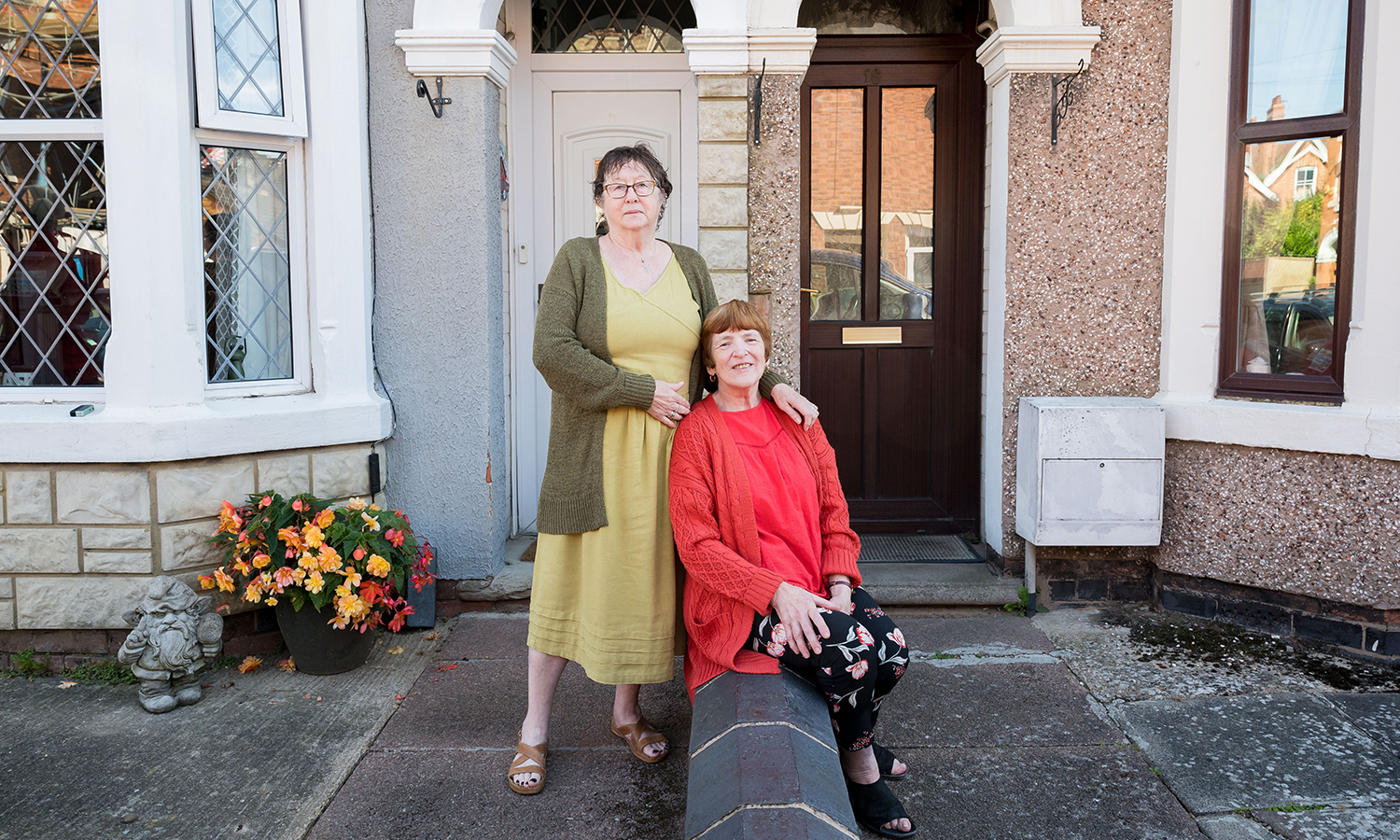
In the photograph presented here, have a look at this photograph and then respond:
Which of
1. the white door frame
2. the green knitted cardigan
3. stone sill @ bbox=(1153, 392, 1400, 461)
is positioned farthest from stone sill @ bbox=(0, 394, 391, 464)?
stone sill @ bbox=(1153, 392, 1400, 461)

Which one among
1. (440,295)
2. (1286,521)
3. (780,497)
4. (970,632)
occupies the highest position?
(440,295)

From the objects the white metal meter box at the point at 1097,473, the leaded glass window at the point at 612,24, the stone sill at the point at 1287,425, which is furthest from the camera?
the leaded glass window at the point at 612,24

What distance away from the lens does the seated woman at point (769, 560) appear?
2543 millimetres

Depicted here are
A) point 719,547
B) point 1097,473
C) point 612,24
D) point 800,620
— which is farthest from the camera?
point 612,24

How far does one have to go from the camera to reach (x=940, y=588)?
4.44 m

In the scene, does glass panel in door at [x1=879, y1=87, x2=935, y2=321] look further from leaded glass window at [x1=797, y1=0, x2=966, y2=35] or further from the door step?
the door step

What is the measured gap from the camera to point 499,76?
14.5 ft

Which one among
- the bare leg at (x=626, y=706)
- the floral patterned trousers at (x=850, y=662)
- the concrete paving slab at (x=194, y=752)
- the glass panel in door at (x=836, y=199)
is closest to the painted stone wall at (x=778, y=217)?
the glass panel in door at (x=836, y=199)

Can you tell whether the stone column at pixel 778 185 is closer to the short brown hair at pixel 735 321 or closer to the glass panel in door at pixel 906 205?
the glass panel in door at pixel 906 205

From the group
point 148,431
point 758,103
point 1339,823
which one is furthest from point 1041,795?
point 148,431

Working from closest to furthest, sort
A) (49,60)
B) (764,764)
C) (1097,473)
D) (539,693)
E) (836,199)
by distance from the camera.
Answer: (764,764) → (539,693) → (49,60) → (1097,473) → (836,199)

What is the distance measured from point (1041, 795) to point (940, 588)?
160 centimetres

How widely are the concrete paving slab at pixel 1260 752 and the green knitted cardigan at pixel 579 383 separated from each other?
5.75 ft

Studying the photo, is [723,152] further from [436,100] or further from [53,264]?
[53,264]
